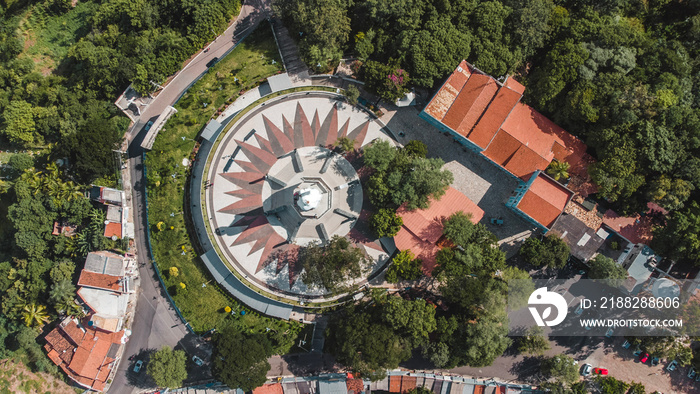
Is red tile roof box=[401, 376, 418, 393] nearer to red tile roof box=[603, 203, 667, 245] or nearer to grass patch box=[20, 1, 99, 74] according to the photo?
red tile roof box=[603, 203, 667, 245]

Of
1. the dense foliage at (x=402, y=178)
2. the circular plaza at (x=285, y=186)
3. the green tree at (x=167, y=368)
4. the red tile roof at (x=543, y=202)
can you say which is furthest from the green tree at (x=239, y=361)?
the red tile roof at (x=543, y=202)

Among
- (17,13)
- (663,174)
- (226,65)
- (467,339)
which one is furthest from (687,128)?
(17,13)

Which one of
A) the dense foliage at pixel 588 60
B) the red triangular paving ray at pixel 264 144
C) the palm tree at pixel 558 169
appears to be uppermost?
the dense foliage at pixel 588 60

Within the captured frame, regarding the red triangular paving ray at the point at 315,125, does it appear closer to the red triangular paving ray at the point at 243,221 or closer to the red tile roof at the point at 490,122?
the red triangular paving ray at the point at 243,221

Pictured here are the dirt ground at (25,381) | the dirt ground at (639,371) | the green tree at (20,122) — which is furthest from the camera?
the green tree at (20,122)

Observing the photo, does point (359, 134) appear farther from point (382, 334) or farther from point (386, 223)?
point (382, 334)

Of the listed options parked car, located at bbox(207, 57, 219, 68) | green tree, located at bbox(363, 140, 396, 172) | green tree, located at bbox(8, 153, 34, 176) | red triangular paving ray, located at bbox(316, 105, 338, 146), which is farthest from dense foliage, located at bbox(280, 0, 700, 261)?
green tree, located at bbox(8, 153, 34, 176)

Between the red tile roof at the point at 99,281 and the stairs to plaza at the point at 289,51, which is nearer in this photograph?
the red tile roof at the point at 99,281
